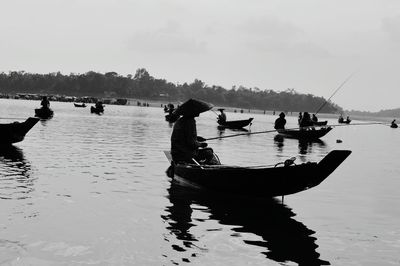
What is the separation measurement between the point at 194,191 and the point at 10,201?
4.70 m

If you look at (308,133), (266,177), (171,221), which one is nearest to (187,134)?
(266,177)

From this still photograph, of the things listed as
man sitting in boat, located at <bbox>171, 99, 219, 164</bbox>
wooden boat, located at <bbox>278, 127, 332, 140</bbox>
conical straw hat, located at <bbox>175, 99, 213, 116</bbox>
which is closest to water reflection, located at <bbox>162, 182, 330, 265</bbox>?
man sitting in boat, located at <bbox>171, 99, 219, 164</bbox>

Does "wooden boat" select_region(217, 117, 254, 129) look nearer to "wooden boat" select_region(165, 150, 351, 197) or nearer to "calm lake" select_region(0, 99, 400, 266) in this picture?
"calm lake" select_region(0, 99, 400, 266)

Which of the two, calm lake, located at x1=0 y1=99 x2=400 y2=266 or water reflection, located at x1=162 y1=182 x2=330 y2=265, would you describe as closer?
calm lake, located at x1=0 y1=99 x2=400 y2=266

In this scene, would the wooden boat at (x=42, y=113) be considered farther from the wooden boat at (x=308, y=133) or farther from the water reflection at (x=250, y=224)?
the water reflection at (x=250, y=224)

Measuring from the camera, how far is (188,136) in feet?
43.0

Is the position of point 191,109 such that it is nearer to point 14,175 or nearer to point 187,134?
point 187,134

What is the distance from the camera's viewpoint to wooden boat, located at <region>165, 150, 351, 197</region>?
10672 mm

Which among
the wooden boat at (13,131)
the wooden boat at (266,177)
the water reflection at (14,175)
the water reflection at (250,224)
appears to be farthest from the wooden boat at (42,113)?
the wooden boat at (266,177)

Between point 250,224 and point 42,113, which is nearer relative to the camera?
point 250,224

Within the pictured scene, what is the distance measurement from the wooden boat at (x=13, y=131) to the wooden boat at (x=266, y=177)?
470 inches

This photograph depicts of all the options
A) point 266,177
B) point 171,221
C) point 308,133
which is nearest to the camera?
point 171,221

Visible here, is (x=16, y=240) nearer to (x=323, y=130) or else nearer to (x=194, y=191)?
(x=194, y=191)

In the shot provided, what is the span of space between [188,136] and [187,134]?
0.20ft
